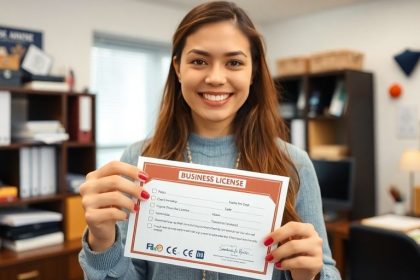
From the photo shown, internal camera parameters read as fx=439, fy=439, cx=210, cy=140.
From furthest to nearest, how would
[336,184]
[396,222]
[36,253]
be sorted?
[336,184] < [396,222] < [36,253]

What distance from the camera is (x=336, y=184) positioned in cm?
360

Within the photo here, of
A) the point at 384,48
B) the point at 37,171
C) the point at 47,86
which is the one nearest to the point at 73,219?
the point at 37,171

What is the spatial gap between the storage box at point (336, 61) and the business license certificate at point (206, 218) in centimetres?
299

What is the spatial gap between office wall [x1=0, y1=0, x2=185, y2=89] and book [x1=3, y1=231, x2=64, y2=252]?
1165 millimetres

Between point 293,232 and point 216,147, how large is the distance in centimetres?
32

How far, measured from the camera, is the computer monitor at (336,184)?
138 inches

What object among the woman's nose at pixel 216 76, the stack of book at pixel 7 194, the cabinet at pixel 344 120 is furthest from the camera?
the cabinet at pixel 344 120

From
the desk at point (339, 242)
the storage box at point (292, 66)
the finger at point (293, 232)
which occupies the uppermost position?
the storage box at point (292, 66)

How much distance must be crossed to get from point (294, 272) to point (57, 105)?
7.76 ft

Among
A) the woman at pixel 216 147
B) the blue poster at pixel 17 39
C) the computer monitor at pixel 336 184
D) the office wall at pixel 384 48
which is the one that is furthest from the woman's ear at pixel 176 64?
the office wall at pixel 384 48

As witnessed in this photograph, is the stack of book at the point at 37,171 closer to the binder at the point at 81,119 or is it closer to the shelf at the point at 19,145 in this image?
the shelf at the point at 19,145

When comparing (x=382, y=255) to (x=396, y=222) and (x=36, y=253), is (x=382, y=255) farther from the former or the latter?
(x=36, y=253)

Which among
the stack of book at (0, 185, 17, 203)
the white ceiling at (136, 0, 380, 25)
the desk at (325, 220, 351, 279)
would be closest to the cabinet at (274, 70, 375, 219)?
Result: the desk at (325, 220, 351, 279)

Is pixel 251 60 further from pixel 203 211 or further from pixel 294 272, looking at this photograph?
pixel 294 272
